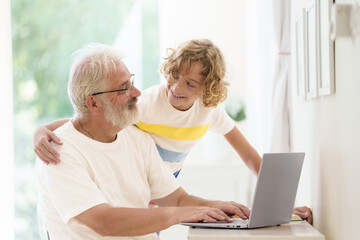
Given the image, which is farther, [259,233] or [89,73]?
[89,73]

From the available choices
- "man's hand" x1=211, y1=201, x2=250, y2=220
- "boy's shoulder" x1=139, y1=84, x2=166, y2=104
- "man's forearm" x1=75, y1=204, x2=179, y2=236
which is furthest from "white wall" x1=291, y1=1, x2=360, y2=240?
"boy's shoulder" x1=139, y1=84, x2=166, y2=104

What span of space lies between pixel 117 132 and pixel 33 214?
11.5 ft

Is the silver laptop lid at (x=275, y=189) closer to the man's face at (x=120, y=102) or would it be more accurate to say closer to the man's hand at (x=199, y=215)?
the man's hand at (x=199, y=215)

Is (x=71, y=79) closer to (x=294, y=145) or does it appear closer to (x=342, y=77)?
(x=342, y=77)

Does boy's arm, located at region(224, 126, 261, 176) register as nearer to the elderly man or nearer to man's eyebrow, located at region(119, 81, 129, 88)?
the elderly man

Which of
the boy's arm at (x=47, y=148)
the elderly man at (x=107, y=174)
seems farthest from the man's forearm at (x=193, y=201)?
the boy's arm at (x=47, y=148)

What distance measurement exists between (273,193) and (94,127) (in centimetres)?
73

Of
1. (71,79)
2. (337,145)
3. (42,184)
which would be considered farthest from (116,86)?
(337,145)

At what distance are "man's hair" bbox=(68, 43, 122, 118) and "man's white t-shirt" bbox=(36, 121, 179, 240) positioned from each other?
107mm

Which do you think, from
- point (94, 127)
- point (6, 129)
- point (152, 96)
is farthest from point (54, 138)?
point (6, 129)

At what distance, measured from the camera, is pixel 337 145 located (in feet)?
4.99

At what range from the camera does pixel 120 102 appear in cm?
192

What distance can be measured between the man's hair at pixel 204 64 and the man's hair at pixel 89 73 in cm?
29

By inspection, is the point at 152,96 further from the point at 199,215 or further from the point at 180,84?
the point at 199,215
